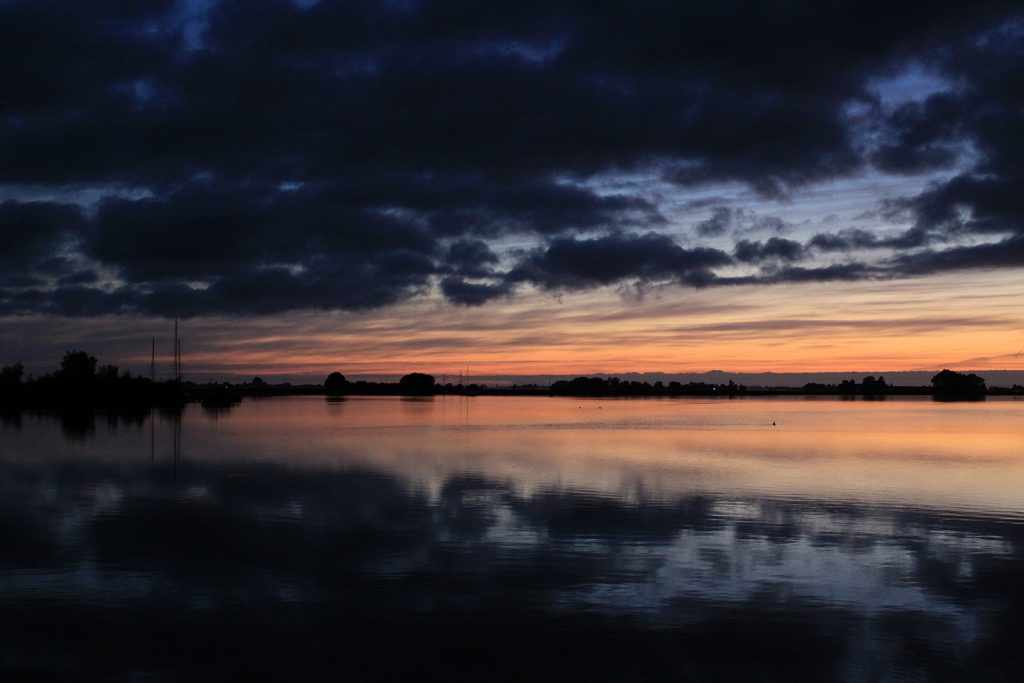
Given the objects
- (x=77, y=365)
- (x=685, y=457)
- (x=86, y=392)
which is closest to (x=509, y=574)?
(x=685, y=457)

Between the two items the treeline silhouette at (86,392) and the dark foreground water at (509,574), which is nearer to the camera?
the dark foreground water at (509,574)

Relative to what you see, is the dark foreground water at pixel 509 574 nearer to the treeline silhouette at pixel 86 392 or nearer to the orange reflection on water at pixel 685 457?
the orange reflection on water at pixel 685 457

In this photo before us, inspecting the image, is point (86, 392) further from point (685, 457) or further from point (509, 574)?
point (509, 574)

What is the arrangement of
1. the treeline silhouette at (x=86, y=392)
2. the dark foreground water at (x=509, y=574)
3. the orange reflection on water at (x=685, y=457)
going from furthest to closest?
1. the treeline silhouette at (x=86, y=392)
2. the orange reflection on water at (x=685, y=457)
3. the dark foreground water at (x=509, y=574)

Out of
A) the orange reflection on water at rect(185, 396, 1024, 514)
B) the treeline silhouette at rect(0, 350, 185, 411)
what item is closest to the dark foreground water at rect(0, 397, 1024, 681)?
the orange reflection on water at rect(185, 396, 1024, 514)

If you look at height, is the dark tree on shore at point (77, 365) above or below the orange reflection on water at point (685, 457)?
above

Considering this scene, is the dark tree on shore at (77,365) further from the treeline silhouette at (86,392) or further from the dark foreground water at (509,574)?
the dark foreground water at (509,574)

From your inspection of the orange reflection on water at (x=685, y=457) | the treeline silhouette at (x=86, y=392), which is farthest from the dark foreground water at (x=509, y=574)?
the treeline silhouette at (x=86, y=392)

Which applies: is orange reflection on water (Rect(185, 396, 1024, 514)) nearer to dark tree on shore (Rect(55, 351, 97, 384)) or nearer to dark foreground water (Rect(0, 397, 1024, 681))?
dark foreground water (Rect(0, 397, 1024, 681))

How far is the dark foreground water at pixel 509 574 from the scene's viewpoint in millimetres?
12836

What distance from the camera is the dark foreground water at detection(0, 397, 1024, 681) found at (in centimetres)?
1284

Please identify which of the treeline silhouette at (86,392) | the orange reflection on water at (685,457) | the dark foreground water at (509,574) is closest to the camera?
the dark foreground water at (509,574)

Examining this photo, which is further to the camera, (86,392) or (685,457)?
(86,392)

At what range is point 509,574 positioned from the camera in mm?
18016
